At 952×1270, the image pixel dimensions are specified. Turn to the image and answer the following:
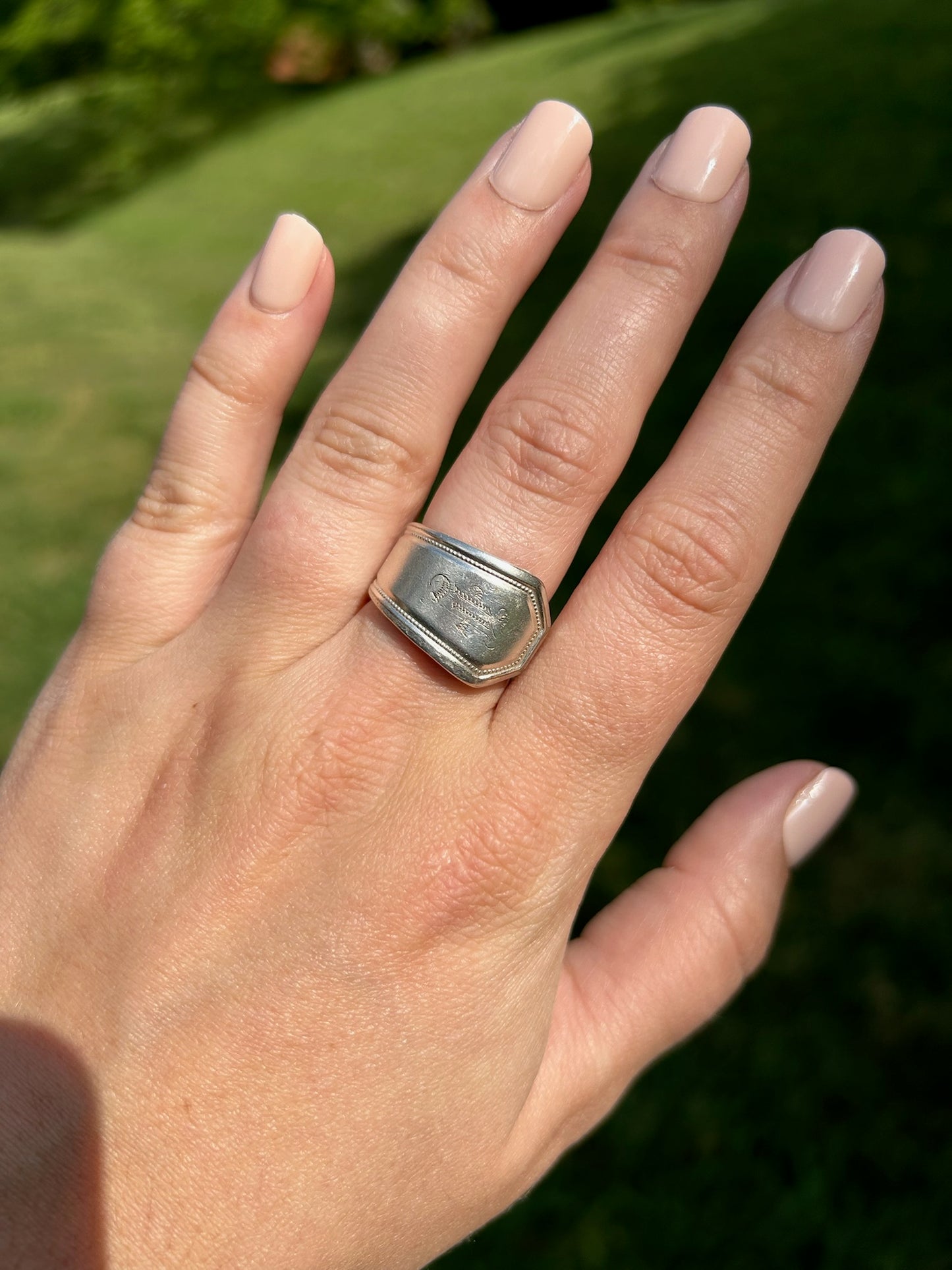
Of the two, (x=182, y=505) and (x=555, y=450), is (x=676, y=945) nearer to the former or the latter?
(x=555, y=450)

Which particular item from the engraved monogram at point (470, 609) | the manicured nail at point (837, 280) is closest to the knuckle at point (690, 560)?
the engraved monogram at point (470, 609)

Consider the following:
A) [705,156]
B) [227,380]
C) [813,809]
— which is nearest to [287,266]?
[227,380]

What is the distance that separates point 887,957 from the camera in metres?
2.81

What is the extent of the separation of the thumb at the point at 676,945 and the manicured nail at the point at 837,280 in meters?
0.82

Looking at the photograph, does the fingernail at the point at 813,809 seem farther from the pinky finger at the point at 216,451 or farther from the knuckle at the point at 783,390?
the pinky finger at the point at 216,451

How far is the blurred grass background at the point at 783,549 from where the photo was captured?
7.94 feet

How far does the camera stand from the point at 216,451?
1937mm

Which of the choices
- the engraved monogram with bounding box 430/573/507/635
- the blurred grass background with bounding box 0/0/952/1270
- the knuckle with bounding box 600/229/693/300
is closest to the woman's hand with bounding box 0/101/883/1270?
the knuckle with bounding box 600/229/693/300

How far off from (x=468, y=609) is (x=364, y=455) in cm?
40

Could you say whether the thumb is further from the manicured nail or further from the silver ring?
the manicured nail

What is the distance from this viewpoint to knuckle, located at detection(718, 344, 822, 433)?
166cm

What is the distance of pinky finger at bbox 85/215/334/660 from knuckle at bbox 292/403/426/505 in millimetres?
197

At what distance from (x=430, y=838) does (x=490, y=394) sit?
14.2ft

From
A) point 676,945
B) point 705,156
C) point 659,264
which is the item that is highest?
point 705,156
